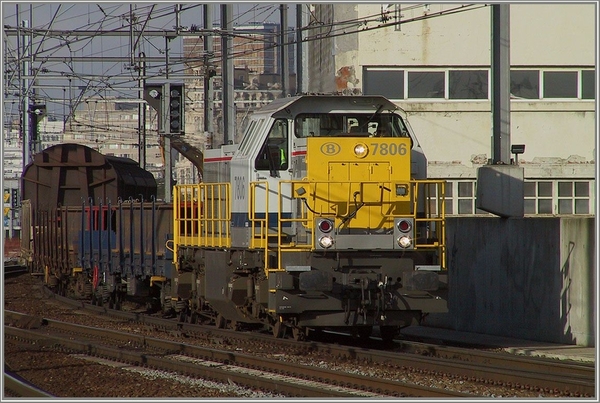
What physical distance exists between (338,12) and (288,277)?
21.9m

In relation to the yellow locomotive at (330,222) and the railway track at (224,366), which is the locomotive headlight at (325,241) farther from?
the railway track at (224,366)

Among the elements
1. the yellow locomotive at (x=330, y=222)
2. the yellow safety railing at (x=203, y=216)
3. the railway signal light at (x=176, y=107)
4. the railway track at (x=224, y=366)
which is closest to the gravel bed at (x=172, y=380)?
the railway track at (x=224, y=366)

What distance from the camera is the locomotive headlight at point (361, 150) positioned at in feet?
43.8

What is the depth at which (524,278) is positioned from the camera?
15.8m

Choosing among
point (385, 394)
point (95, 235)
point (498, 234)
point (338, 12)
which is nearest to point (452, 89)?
point (338, 12)

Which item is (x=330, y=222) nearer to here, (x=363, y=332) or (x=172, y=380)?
(x=172, y=380)

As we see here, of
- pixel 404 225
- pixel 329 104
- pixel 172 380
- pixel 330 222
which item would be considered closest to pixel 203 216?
pixel 329 104

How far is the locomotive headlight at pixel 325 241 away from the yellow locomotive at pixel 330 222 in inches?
0.5

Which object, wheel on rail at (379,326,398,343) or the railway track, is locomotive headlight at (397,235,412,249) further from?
the railway track

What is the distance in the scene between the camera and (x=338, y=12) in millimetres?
33281

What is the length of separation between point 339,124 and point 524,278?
4295 mm

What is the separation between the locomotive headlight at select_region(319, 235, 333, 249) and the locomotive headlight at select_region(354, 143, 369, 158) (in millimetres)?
1334

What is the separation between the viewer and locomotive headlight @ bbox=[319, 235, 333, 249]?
1273 cm

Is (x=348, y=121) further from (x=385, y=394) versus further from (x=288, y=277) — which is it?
(x=385, y=394)
